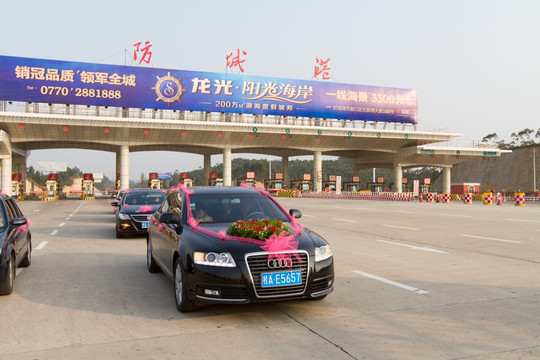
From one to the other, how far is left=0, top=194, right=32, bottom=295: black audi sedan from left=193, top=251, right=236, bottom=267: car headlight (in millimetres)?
2758

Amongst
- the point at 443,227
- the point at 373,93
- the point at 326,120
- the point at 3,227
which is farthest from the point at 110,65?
the point at 3,227

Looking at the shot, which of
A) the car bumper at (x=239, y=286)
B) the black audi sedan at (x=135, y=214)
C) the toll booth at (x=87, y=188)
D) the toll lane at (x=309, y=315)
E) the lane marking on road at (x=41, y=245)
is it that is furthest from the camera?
the toll booth at (x=87, y=188)

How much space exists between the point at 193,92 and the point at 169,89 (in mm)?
2602

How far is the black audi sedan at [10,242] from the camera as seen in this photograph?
621 cm

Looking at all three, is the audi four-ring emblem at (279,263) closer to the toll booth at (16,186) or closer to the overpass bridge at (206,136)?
the overpass bridge at (206,136)

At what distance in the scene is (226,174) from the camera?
5681cm

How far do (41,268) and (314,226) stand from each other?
9995mm

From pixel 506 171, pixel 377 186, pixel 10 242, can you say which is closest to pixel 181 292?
pixel 10 242

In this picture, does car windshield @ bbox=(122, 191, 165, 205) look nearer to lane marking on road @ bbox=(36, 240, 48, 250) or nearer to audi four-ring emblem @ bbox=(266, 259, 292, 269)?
lane marking on road @ bbox=(36, 240, 48, 250)

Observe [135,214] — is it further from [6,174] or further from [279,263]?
Result: [6,174]

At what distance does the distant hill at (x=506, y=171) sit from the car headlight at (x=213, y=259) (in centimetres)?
7534

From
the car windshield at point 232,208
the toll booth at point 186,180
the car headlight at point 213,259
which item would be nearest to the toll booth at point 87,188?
the toll booth at point 186,180

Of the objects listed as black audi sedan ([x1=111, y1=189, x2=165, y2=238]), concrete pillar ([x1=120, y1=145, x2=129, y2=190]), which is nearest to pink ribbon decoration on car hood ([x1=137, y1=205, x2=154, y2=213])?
black audi sedan ([x1=111, y1=189, x2=165, y2=238])

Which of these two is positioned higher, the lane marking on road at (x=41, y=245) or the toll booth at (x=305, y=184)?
the toll booth at (x=305, y=184)
